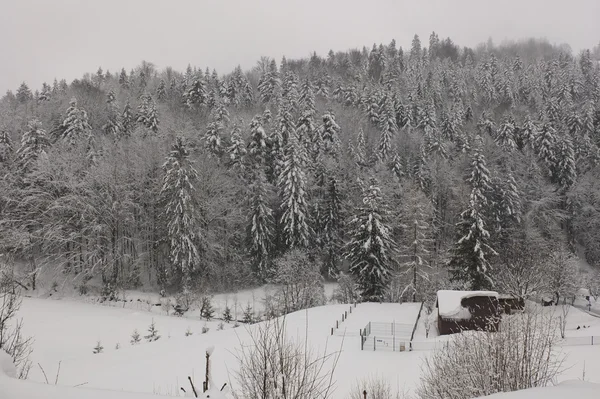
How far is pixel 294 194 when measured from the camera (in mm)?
45938

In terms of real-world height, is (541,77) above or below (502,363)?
above

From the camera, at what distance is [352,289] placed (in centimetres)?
4056

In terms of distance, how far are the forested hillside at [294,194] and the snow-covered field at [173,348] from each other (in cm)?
736

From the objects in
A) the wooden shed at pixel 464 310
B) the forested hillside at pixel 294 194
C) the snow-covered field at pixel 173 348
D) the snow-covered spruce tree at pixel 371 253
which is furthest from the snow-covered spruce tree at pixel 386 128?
the wooden shed at pixel 464 310

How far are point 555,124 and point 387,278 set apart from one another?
50385 millimetres

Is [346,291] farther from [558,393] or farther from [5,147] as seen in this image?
[5,147]

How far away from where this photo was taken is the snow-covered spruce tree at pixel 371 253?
38.1m

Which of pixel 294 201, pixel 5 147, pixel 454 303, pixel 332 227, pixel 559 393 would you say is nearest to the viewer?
pixel 559 393

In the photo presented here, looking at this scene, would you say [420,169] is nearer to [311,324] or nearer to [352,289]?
[352,289]

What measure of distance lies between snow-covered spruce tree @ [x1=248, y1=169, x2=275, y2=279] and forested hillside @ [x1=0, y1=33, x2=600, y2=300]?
0.55 ft

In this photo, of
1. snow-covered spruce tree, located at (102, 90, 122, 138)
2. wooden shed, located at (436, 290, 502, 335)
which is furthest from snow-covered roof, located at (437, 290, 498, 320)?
snow-covered spruce tree, located at (102, 90, 122, 138)

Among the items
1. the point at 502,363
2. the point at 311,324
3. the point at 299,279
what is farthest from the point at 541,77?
the point at 502,363

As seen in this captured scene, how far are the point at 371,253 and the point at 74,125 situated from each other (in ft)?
142

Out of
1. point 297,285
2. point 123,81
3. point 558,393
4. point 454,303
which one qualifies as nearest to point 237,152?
point 297,285
